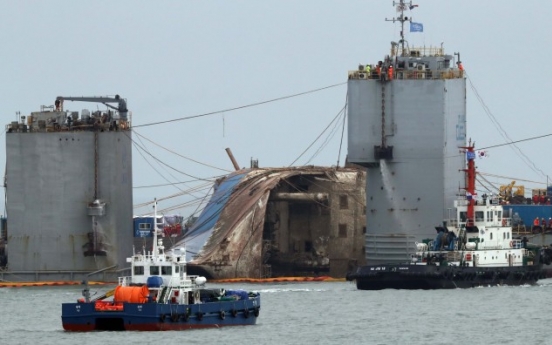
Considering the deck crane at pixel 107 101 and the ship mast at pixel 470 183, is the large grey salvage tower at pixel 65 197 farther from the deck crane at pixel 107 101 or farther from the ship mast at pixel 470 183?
the ship mast at pixel 470 183

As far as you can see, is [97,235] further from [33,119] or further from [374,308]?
[374,308]

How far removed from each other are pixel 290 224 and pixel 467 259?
17.9 metres

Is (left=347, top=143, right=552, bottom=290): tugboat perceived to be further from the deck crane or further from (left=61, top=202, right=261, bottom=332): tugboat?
(left=61, top=202, right=261, bottom=332): tugboat

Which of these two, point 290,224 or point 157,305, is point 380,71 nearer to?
point 290,224

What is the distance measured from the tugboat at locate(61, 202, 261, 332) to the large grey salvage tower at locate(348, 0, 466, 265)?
1307 inches

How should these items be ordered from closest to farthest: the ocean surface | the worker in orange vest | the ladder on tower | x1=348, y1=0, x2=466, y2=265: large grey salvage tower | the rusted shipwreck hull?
the ocean surface → the ladder on tower → x1=348, y1=0, x2=466, y2=265: large grey salvage tower → the rusted shipwreck hull → the worker in orange vest

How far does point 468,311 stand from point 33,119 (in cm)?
2936

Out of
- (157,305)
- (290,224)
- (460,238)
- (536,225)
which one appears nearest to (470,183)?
(460,238)

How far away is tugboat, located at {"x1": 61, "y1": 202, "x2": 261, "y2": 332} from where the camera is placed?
3022 inches

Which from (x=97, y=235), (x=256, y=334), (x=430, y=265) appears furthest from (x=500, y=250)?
(x=256, y=334)

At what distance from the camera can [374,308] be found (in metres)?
92.0

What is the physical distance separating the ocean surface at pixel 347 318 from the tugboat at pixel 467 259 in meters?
1.06

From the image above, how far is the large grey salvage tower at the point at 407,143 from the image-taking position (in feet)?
370

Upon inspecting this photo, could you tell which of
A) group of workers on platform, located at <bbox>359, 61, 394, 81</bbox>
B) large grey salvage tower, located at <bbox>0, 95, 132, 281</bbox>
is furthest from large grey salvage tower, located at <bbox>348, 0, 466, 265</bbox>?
large grey salvage tower, located at <bbox>0, 95, 132, 281</bbox>
